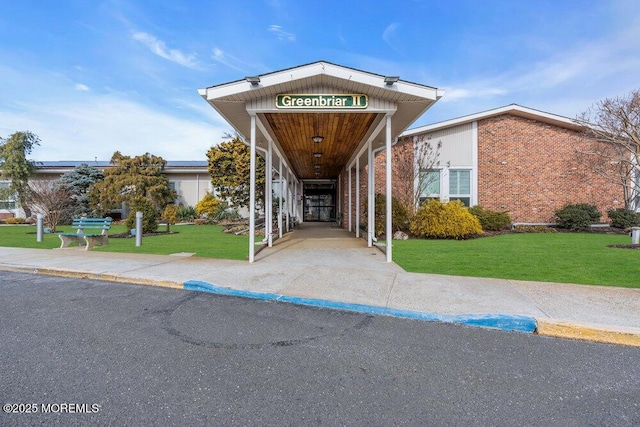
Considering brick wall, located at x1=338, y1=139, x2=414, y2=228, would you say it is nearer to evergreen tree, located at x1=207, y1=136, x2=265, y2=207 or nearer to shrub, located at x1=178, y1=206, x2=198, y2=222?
evergreen tree, located at x1=207, y1=136, x2=265, y2=207

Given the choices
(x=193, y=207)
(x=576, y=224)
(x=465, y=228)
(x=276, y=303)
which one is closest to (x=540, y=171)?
(x=576, y=224)

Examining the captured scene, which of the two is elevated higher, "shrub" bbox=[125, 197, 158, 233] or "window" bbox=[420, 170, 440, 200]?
"window" bbox=[420, 170, 440, 200]

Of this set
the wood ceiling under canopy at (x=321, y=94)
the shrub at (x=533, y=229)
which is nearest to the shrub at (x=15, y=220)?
the wood ceiling under canopy at (x=321, y=94)

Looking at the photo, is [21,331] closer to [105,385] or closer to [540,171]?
[105,385]

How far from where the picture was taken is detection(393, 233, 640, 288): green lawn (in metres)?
6.05

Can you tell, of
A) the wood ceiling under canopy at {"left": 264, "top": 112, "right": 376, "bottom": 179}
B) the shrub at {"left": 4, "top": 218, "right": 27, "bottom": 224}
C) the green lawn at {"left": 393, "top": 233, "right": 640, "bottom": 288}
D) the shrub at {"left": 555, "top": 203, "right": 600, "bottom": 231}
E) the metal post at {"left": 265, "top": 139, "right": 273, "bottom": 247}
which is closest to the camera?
the green lawn at {"left": 393, "top": 233, "right": 640, "bottom": 288}

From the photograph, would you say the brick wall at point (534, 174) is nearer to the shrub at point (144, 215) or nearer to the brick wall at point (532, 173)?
the brick wall at point (532, 173)

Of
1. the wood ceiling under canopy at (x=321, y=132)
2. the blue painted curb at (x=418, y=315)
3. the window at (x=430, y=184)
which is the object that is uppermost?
the wood ceiling under canopy at (x=321, y=132)

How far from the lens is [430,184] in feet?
55.5

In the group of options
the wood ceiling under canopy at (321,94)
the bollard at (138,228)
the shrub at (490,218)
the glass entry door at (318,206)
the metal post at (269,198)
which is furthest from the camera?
the glass entry door at (318,206)

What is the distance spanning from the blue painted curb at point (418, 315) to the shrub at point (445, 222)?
874cm

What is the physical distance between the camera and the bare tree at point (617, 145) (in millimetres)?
13328

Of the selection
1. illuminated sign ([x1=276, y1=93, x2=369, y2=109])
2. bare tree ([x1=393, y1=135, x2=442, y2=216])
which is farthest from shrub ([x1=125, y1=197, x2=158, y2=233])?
bare tree ([x1=393, y1=135, x2=442, y2=216])

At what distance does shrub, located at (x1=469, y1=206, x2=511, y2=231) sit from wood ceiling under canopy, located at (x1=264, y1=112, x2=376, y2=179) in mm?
6456
